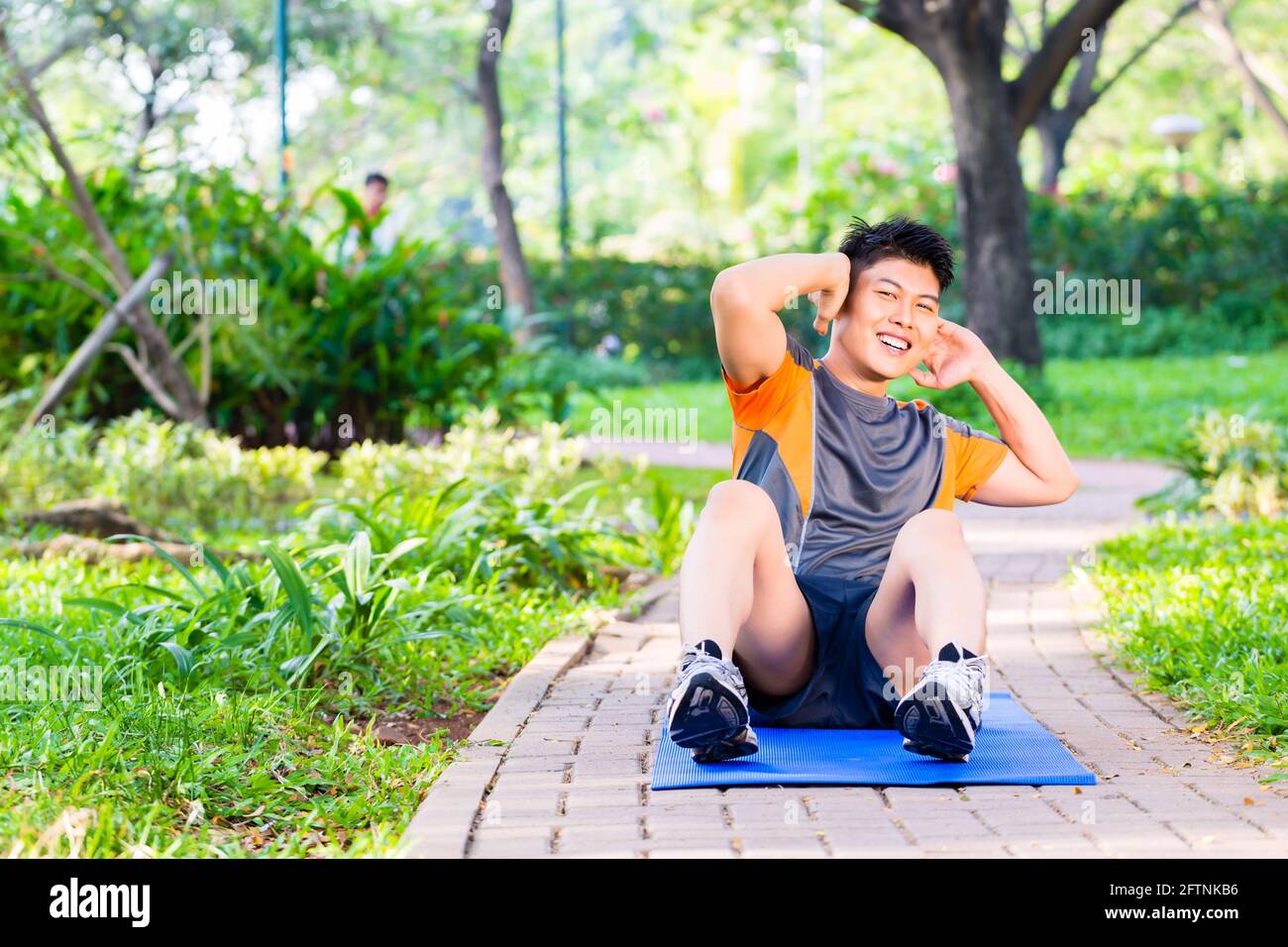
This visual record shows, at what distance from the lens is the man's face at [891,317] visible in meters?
3.73

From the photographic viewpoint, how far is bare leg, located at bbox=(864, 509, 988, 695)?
136 inches

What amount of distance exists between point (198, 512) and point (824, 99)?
123ft

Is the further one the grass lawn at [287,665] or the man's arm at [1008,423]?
the man's arm at [1008,423]

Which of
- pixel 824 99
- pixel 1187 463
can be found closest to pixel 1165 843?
pixel 1187 463

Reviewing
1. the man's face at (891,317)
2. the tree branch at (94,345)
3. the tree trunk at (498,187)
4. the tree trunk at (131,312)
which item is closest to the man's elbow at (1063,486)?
the man's face at (891,317)

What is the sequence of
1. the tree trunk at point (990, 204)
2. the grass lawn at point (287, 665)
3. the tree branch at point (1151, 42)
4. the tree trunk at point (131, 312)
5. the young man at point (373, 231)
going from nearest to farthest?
the grass lawn at point (287, 665) → the tree trunk at point (131, 312) → the young man at point (373, 231) → the tree trunk at point (990, 204) → the tree branch at point (1151, 42)

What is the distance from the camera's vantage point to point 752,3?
21.6 meters

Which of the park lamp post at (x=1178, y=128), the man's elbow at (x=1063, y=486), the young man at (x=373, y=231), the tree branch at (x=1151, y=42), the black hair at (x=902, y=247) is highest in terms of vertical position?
the tree branch at (x=1151, y=42)

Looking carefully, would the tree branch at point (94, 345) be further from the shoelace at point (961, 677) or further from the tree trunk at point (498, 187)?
the tree trunk at point (498, 187)

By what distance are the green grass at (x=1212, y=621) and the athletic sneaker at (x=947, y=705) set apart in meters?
0.74

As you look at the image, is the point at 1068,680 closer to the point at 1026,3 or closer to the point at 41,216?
the point at 41,216

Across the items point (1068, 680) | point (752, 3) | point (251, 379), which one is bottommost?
point (1068, 680)

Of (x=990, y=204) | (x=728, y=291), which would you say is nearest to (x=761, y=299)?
(x=728, y=291)

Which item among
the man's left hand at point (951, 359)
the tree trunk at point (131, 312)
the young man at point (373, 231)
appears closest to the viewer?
the man's left hand at point (951, 359)
